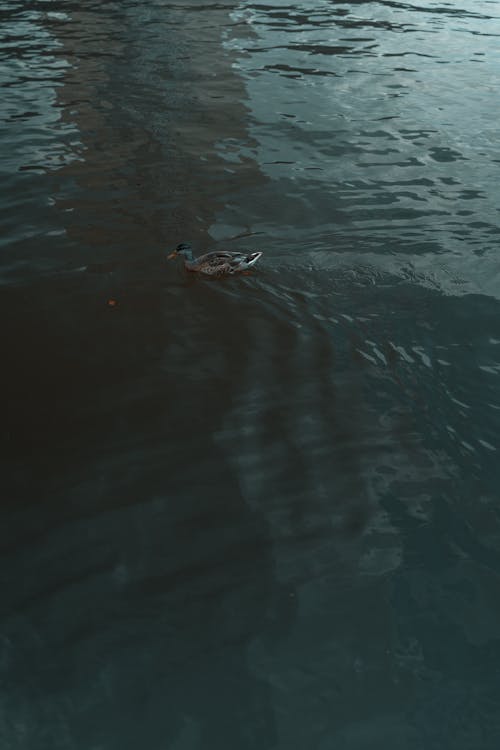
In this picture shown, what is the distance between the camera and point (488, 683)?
221 inches

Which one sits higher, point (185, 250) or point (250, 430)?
point (185, 250)

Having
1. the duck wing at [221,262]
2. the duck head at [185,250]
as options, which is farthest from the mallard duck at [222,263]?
the duck head at [185,250]

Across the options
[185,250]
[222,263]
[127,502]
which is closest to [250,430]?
[127,502]

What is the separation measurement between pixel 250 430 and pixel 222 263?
9.49 feet

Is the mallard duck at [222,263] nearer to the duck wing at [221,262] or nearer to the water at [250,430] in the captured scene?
the duck wing at [221,262]

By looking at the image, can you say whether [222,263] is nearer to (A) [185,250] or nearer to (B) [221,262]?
(B) [221,262]

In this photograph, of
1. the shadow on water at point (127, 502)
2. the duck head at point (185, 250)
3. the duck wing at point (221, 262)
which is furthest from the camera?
the duck head at point (185, 250)

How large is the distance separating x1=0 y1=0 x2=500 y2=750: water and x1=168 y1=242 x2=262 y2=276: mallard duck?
220 mm

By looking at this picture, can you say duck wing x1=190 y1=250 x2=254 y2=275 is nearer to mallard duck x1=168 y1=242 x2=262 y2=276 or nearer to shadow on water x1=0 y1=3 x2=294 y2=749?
mallard duck x1=168 y1=242 x2=262 y2=276

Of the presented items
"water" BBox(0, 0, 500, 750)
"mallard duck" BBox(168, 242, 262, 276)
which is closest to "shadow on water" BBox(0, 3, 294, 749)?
"water" BBox(0, 0, 500, 750)

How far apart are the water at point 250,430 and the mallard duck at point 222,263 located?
220 mm

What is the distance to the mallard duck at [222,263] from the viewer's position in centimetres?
1003

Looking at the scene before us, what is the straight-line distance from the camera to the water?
557 centimetres

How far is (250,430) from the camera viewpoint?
788cm
